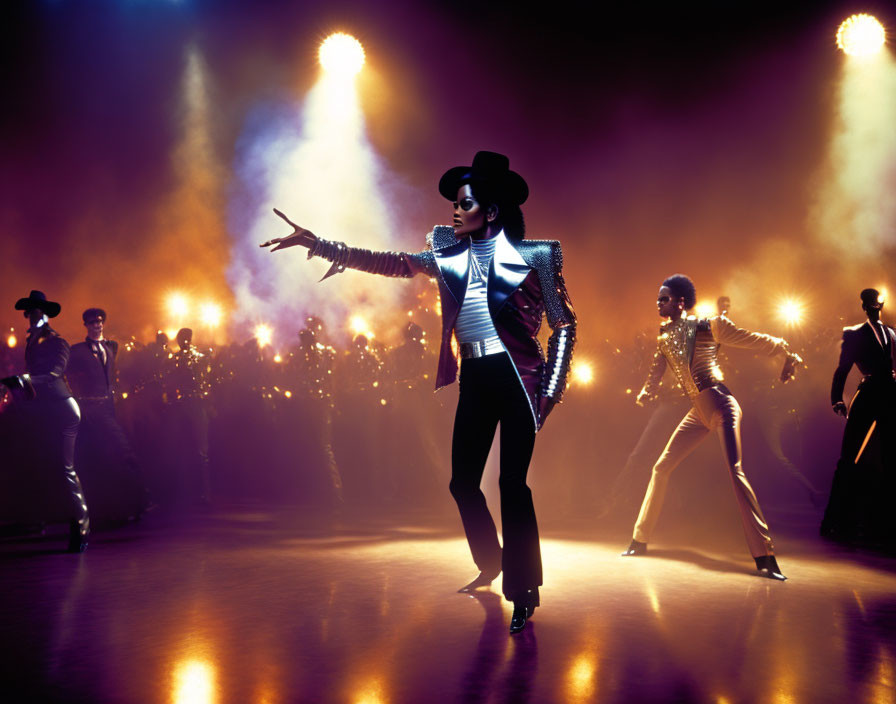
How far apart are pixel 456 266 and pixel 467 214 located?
0.30 meters

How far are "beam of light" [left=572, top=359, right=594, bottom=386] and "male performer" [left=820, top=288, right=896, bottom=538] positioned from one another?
3390 mm

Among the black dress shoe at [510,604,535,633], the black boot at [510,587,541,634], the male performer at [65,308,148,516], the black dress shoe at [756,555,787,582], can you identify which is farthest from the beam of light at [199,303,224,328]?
the black dress shoe at [510,604,535,633]

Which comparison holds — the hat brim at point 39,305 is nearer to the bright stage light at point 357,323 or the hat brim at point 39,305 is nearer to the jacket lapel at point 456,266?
the jacket lapel at point 456,266

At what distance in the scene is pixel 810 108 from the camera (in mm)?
11930

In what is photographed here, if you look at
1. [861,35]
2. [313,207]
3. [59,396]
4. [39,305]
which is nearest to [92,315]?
[39,305]

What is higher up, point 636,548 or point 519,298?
point 519,298

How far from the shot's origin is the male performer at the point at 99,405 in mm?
7828

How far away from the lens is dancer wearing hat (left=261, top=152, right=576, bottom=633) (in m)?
3.83

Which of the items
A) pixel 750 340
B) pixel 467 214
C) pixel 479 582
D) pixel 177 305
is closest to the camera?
pixel 467 214

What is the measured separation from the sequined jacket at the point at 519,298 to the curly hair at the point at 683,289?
2082 millimetres

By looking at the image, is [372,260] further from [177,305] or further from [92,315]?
[177,305]

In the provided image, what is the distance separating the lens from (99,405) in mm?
7949

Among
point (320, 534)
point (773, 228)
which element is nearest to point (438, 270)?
point (320, 534)

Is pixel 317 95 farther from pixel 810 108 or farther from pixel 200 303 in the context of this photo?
pixel 810 108
